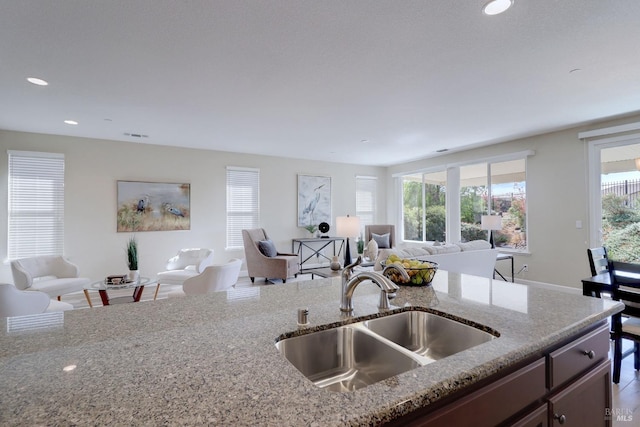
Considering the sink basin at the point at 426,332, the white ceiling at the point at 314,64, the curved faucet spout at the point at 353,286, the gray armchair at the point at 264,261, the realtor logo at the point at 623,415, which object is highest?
the white ceiling at the point at 314,64

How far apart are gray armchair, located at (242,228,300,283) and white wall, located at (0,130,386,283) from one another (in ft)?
2.17

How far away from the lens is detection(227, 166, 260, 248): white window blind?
6055 millimetres

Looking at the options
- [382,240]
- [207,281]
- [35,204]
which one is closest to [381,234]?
[382,240]

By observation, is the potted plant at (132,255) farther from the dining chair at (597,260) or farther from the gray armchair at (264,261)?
the dining chair at (597,260)

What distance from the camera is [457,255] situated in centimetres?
381

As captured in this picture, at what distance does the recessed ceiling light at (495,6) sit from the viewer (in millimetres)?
1852

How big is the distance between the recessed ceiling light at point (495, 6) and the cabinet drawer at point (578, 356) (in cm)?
183

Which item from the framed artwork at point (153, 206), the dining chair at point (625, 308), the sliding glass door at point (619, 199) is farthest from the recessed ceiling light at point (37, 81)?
the sliding glass door at point (619, 199)

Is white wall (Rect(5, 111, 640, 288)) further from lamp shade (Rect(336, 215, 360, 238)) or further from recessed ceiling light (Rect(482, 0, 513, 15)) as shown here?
recessed ceiling light (Rect(482, 0, 513, 15))

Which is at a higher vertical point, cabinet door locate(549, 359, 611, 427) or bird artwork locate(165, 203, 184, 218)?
bird artwork locate(165, 203, 184, 218)

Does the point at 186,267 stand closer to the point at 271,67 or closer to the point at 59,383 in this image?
the point at 271,67

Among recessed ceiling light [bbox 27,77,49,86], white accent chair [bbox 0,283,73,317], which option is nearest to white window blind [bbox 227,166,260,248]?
recessed ceiling light [bbox 27,77,49,86]

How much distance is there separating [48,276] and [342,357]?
4750mm

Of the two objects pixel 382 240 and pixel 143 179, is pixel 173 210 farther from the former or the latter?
pixel 382 240
